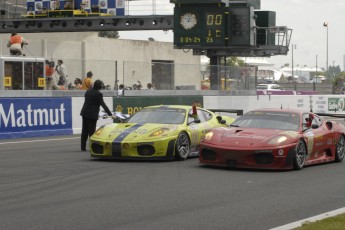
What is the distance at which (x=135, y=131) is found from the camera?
1380 cm

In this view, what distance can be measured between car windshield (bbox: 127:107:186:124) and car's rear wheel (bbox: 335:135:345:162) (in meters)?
3.15

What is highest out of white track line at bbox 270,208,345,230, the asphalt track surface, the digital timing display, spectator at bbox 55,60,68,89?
the digital timing display

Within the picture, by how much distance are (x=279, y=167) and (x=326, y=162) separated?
2.28 m

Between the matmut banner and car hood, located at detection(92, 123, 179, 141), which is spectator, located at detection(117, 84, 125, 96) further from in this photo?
car hood, located at detection(92, 123, 179, 141)

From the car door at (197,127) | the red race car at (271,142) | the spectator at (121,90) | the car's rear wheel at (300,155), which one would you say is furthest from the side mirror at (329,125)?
the spectator at (121,90)

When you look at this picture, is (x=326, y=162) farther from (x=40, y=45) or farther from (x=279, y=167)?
(x=40, y=45)

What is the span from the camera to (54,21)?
39.6 m

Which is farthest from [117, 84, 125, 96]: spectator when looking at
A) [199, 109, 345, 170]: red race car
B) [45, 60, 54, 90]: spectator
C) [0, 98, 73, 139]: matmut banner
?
[199, 109, 345, 170]: red race car

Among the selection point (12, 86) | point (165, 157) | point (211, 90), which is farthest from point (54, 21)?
point (165, 157)

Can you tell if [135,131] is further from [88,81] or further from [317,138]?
[88,81]

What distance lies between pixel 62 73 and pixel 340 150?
11.4 meters

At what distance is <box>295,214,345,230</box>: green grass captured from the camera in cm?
692

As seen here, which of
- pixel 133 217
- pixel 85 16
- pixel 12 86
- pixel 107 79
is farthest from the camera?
pixel 85 16

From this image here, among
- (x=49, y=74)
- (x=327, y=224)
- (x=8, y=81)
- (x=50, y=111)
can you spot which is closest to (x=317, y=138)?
(x=327, y=224)
